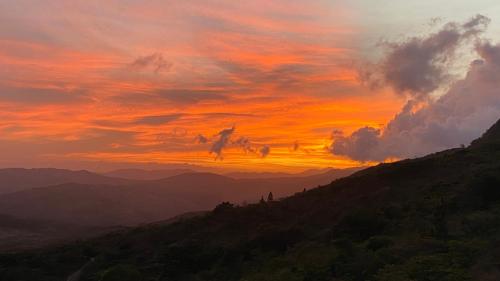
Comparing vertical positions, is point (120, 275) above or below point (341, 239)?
below

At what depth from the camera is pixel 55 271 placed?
38.9 meters

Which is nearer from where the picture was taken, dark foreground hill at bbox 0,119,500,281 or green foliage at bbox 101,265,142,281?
dark foreground hill at bbox 0,119,500,281

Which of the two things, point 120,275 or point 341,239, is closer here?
point 120,275

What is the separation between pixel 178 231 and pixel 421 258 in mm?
35153

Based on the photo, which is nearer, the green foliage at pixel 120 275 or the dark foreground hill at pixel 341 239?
the dark foreground hill at pixel 341 239

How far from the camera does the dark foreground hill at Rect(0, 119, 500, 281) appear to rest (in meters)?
19.2

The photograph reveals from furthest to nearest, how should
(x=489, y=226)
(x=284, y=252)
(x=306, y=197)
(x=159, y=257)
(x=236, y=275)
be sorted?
(x=306, y=197)
(x=159, y=257)
(x=284, y=252)
(x=236, y=275)
(x=489, y=226)

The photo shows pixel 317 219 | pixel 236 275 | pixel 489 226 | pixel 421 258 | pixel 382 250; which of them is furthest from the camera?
pixel 317 219

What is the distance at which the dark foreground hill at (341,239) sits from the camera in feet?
63.0

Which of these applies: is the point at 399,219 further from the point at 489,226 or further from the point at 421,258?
the point at 421,258

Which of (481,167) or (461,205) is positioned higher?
(481,167)

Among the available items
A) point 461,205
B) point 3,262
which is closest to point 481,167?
point 461,205

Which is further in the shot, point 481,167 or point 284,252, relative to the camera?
point 481,167

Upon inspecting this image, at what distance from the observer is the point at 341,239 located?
26.6m
